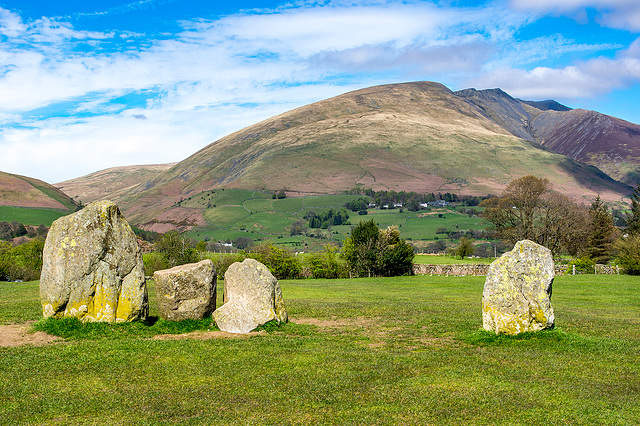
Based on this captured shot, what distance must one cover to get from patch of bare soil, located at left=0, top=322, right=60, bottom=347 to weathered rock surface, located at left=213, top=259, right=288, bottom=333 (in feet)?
18.3

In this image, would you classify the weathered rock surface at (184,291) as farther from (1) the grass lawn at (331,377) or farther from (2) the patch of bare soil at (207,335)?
(1) the grass lawn at (331,377)

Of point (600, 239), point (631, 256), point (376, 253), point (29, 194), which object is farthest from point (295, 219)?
point (631, 256)

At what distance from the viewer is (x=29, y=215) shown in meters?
139

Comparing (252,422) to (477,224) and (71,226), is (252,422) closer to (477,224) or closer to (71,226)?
(71,226)

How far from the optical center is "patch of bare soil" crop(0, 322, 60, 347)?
1530 cm

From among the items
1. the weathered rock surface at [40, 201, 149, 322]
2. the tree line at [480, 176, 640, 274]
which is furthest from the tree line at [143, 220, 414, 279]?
the weathered rock surface at [40, 201, 149, 322]

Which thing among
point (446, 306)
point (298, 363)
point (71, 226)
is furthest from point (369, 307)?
point (71, 226)

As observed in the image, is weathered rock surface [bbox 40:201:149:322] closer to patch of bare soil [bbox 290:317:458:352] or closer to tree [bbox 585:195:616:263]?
patch of bare soil [bbox 290:317:458:352]

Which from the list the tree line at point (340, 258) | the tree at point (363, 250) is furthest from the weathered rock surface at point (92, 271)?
the tree at point (363, 250)

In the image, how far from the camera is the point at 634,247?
161 ft

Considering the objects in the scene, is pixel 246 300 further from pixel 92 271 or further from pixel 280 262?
pixel 280 262

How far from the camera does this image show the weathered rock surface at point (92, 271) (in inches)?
668

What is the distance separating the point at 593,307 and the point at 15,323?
2838 centimetres

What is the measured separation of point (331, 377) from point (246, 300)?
7.29 m
